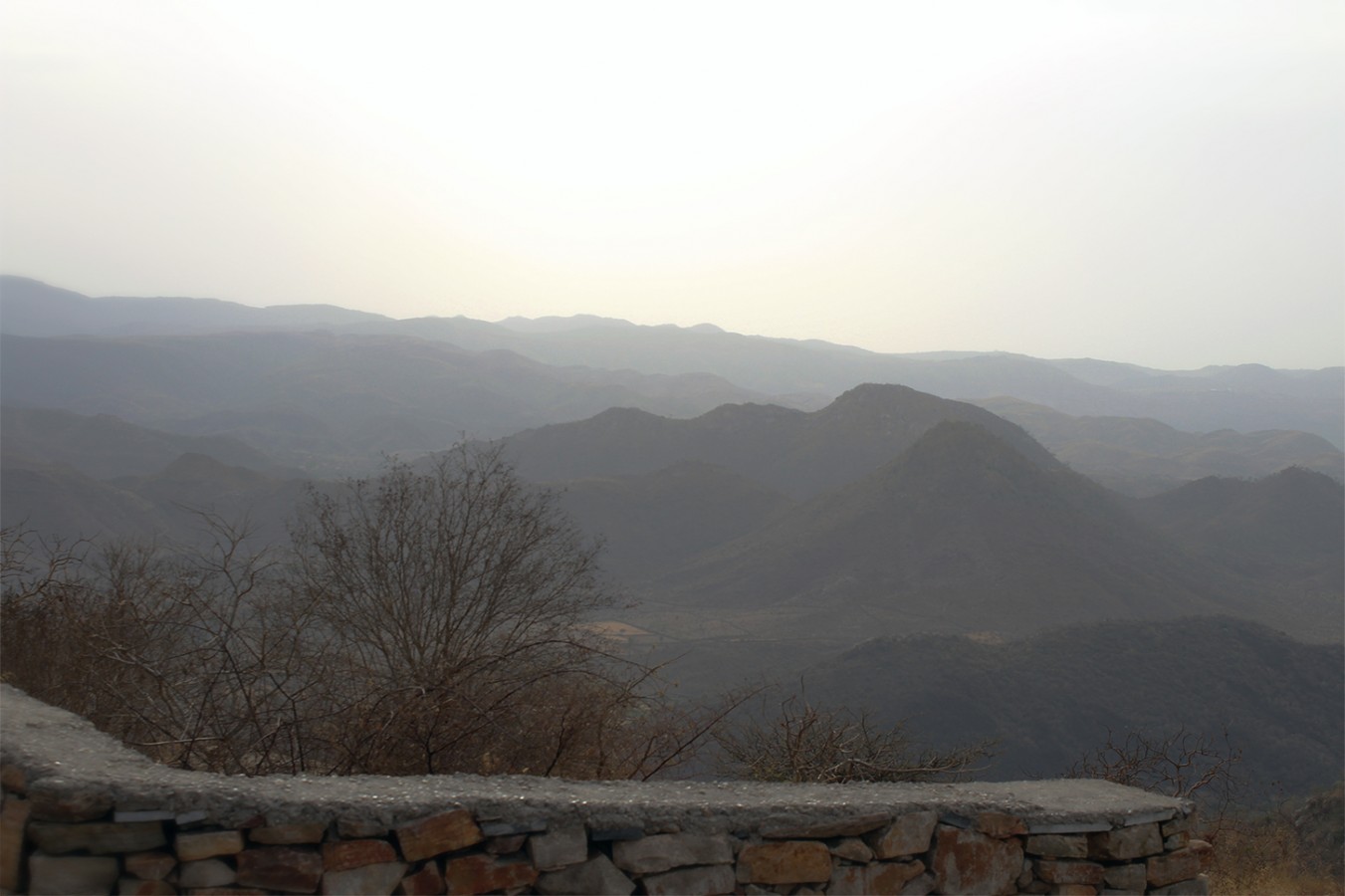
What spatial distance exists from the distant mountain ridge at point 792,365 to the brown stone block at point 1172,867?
118717 mm

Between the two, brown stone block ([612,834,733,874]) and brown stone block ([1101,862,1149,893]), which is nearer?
brown stone block ([612,834,733,874])

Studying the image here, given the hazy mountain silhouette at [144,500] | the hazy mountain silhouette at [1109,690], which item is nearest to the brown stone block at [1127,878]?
the hazy mountain silhouette at [1109,690]

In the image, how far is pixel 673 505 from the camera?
42688 millimetres

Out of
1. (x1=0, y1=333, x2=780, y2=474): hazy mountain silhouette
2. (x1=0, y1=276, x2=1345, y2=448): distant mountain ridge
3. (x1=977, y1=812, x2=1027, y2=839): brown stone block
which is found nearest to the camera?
(x1=977, y1=812, x2=1027, y2=839): brown stone block

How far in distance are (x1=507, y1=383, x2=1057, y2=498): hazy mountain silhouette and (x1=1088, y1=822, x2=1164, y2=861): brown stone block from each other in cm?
4495

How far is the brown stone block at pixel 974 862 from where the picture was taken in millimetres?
3281

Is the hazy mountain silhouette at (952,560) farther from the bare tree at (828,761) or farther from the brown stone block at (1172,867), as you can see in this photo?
the brown stone block at (1172,867)

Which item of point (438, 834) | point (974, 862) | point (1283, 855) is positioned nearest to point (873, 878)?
point (974, 862)

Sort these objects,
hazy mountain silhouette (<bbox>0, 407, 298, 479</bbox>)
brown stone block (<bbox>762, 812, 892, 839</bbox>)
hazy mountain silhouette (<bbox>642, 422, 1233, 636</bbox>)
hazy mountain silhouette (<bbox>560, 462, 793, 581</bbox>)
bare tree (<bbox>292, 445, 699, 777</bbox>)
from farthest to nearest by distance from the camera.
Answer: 1. hazy mountain silhouette (<bbox>0, 407, 298, 479</bbox>)
2. hazy mountain silhouette (<bbox>560, 462, 793, 581</bbox>)
3. hazy mountain silhouette (<bbox>642, 422, 1233, 636</bbox>)
4. bare tree (<bbox>292, 445, 699, 777</bbox>)
5. brown stone block (<bbox>762, 812, 892, 839</bbox>)

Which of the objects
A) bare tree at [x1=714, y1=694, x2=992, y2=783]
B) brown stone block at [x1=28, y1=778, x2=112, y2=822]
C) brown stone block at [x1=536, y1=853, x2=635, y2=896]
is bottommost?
bare tree at [x1=714, y1=694, x2=992, y2=783]

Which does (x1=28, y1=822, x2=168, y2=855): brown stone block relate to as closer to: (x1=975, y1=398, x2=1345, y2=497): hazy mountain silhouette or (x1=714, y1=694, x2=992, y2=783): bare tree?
(x1=714, y1=694, x2=992, y2=783): bare tree

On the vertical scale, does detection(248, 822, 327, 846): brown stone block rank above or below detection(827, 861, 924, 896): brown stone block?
above

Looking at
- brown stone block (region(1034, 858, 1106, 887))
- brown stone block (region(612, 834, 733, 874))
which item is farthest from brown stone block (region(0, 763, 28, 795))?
brown stone block (region(1034, 858, 1106, 887))

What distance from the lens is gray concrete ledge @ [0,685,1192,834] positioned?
→ 273cm
